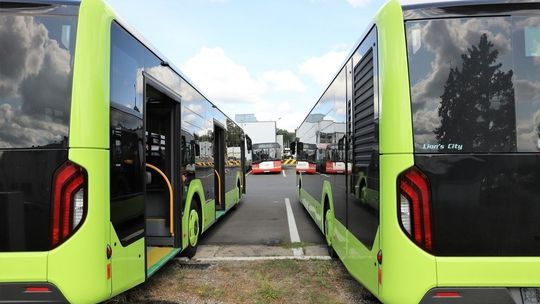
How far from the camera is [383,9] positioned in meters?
3.68

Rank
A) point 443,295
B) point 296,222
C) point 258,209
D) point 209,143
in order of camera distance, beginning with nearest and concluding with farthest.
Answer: point 443,295 → point 209,143 → point 296,222 → point 258,209

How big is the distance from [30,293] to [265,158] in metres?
28.4

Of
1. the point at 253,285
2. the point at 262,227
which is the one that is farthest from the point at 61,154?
the point at 262,227

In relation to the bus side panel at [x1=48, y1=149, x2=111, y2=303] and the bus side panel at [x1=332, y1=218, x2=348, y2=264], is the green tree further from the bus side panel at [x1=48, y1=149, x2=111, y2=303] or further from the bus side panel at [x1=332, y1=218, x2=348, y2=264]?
the bus side panel at [x1=48, y1=149, x2=111, y2=303]

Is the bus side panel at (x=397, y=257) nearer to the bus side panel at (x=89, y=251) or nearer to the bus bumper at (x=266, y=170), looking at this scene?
the bus side panel at (x=89, y=251)

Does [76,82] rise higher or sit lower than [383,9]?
lower

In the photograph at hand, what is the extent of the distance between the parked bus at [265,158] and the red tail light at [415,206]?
2836 centimetres

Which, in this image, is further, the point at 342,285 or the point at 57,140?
the point at 342,285

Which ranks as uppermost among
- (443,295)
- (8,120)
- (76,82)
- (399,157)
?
(76,82)

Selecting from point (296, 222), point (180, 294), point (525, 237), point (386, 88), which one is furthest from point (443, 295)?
point (296, 222)

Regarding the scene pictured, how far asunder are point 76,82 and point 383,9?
2.58 meters

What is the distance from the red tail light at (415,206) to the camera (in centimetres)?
335

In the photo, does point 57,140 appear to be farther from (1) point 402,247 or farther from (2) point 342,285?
(2) point 342,285

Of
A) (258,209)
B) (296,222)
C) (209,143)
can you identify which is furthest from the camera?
(258,209)
